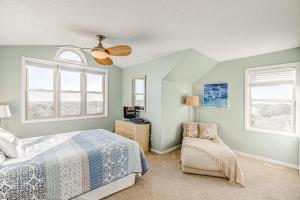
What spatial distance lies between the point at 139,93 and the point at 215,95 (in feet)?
7.28

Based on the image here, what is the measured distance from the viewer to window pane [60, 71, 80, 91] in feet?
12.7

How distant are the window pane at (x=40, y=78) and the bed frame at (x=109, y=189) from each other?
3004 millimetres

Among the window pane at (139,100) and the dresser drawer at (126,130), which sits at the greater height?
the window pane at (139,100)

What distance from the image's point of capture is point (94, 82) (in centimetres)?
443

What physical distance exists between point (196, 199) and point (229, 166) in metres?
0.84

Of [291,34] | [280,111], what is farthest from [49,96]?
[280,111]

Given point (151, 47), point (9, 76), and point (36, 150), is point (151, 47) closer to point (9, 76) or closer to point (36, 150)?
point (36, 150)

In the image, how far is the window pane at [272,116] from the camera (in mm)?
3020

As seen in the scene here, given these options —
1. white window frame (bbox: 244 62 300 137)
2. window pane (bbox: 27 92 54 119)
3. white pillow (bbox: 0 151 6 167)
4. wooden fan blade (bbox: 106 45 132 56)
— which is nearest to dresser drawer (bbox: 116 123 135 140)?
window pane (bbox: 27 92 54 119)

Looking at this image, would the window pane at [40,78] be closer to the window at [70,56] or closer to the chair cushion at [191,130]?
the window at [70,56]

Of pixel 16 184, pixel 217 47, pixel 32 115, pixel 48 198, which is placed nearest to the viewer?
pixel 16 184

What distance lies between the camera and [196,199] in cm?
200

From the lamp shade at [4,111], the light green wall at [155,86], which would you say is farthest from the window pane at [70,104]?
the light green wall at [155,86]

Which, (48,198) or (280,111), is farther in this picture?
(280,111)
